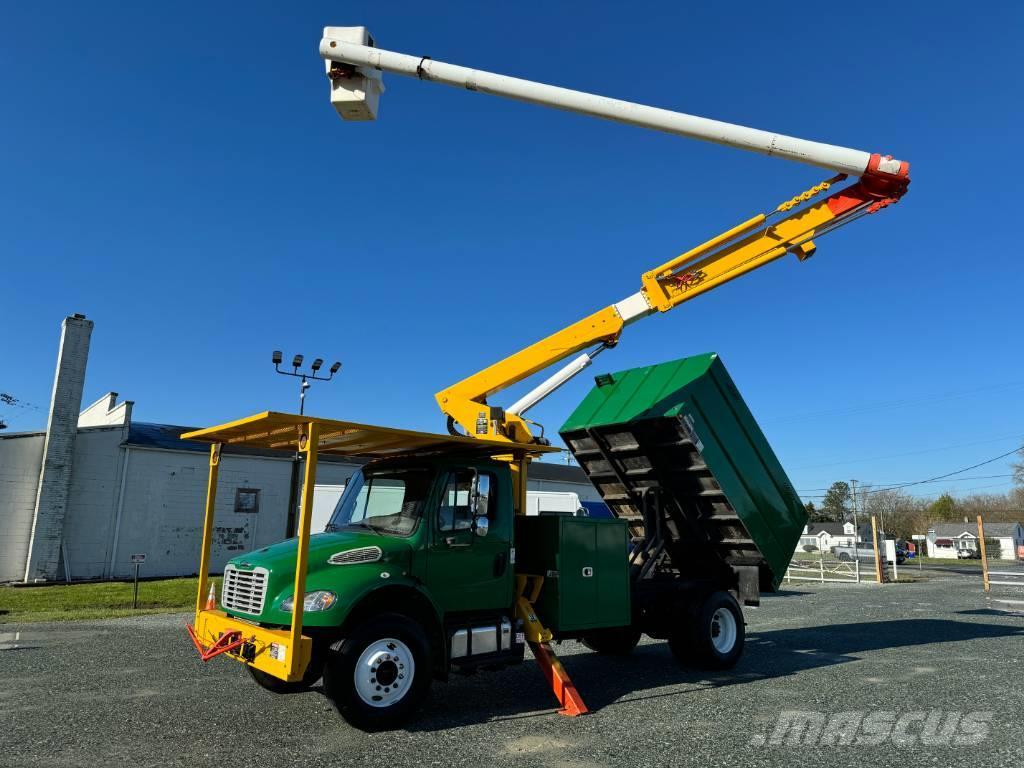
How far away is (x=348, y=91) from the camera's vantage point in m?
8.06

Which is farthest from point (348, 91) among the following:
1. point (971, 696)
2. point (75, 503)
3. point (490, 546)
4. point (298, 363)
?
point (75, 503)

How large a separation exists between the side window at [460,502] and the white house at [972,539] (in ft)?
276

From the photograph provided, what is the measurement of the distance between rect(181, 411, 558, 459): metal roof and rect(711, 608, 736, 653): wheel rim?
3.51 metres

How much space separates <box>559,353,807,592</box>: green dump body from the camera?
913 centimetres

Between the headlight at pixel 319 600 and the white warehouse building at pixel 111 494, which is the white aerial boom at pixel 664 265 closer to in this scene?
the headlight at pixel 319 600

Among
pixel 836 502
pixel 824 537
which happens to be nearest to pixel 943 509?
pixel 836 502

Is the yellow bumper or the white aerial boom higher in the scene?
the white aerial boom

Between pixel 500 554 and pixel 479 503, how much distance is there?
57 centimetres

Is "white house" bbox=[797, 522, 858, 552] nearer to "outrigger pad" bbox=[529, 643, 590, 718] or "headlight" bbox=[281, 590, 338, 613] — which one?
"outrigger pad" bbox=[529, 643, 590, 718]

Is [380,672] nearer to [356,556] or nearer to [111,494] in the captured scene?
[356,556]

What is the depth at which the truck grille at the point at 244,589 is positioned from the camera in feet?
19.9

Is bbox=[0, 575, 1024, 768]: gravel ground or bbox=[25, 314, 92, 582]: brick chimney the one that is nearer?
bbox=[0, 575, 1024, 768]: gravel ground

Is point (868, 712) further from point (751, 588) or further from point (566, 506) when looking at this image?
point (566, 506)

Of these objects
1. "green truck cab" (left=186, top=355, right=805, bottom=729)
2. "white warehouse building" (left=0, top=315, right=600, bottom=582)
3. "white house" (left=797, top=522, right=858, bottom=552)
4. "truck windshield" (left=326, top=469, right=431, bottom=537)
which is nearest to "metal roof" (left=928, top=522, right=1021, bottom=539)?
"white house" (left=797, top=522, right=858, bottom=552)
